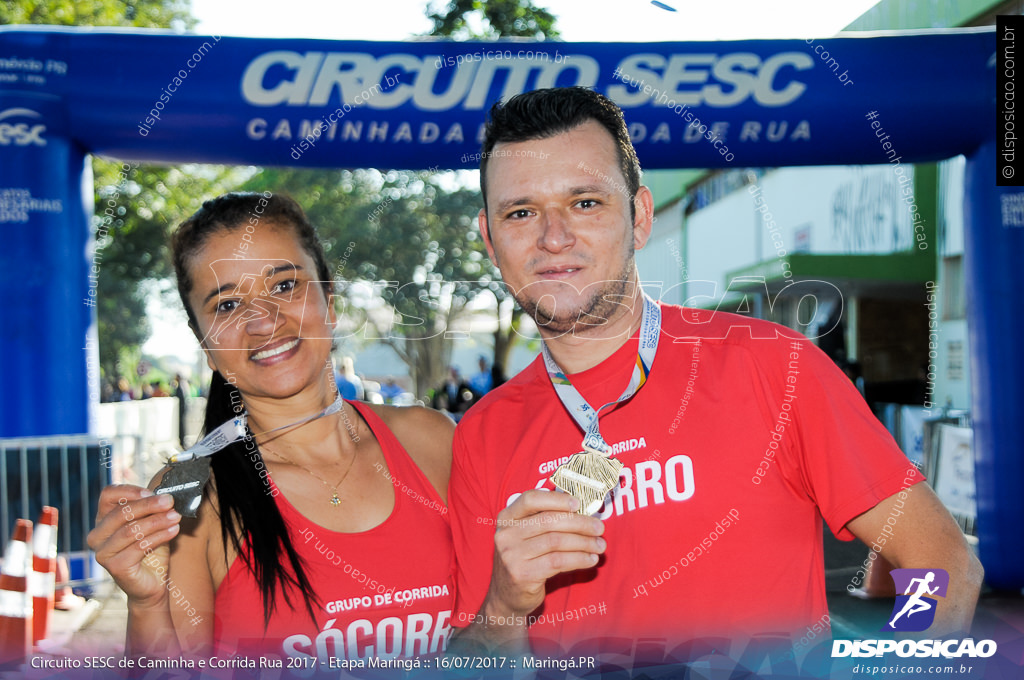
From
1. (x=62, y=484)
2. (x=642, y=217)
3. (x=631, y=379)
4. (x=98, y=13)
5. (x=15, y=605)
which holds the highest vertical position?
(x=98, y=13)

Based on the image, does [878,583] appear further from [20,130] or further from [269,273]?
[20,130]

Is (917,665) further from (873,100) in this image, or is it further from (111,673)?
(873,100)

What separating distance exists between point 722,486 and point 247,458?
1.31m

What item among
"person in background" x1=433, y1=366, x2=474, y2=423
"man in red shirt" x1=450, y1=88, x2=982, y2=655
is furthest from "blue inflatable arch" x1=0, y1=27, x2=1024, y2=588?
"person in background" x1=433, y1=366, x2=474, y2=423

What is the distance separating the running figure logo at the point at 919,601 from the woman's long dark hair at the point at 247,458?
4.71ft

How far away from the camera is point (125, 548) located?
5.10 ft

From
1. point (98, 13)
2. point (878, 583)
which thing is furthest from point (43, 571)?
point (98, 13)

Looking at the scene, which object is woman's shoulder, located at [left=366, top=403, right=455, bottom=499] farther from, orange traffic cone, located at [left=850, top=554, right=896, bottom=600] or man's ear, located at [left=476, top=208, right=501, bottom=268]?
orange traffic cone, located at [left=850, top=554, right=896, bottom=600]

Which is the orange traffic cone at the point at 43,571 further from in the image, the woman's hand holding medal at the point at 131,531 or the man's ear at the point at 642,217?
the man's ear at the point at 642,217

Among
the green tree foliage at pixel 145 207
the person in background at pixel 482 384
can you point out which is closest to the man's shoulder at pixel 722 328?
the person in background at pixel 482 384

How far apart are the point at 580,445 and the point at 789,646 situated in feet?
2.17

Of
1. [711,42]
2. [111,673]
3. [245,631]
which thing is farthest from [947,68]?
[111,673]

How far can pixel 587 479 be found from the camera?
1421mm

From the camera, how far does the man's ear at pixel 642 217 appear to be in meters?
1.88
